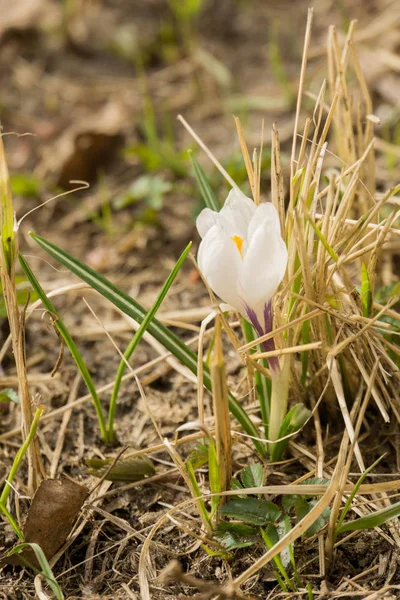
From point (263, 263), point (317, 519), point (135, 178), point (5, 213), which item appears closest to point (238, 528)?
point (317, 519)

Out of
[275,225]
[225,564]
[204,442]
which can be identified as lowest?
[225,564]

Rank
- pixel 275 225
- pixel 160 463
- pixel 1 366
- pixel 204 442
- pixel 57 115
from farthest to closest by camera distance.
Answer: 1. pixel 57 115
2. pixel 1 366
3. pixel 160 463
4. pixel 204 442
5. pixel 275 225

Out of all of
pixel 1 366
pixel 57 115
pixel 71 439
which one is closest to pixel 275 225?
pixel 71 439

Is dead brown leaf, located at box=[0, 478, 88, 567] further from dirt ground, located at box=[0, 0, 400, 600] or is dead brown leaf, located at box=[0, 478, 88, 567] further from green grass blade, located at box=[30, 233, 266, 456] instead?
green grass blade, located at box=[30, 233, 266, 456]

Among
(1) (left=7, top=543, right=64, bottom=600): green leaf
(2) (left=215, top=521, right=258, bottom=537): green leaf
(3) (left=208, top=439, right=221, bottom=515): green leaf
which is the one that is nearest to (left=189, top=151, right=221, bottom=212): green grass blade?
(3) (left=208, top=439, right=221, bottom=515): green leaf

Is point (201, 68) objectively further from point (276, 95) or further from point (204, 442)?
point (204, 442)

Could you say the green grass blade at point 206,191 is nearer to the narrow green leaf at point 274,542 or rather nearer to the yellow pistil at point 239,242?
the yellow pistil at point 239,242
